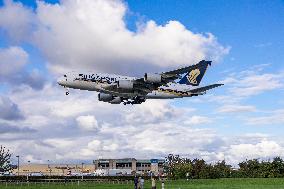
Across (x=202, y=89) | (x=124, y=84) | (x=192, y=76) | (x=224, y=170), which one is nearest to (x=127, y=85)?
(x=124, y=84)

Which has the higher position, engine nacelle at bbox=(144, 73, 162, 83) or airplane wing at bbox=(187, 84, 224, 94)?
engine nacelle at bbox=(144, 73, 162, 83)

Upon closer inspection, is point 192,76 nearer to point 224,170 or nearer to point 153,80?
point 153,80

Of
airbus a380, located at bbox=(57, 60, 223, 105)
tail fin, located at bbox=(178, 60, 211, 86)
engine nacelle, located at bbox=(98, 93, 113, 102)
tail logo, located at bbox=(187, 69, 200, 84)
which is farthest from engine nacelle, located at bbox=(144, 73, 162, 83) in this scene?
tail logo, located at bbox=(187, 69, 200, 84)

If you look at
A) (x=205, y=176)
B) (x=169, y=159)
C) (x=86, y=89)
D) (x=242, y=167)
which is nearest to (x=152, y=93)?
(x=86, y=89)

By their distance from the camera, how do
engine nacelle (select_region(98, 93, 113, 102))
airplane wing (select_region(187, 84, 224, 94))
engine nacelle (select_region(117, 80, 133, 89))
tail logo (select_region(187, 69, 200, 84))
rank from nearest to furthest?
engine nacelle (select_region(117, 80, 133, 89)) → airplane wing (select_region(187, 84, 224, 94)) → engine nacelle (select_region(98, 93, 113, 102)) → tail logo (select_region(187, 69, 200, 84))

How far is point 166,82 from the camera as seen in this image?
63.4m

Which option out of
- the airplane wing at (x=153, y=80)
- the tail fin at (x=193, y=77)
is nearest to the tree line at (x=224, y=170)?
the tail fin at (x=193, y=77)

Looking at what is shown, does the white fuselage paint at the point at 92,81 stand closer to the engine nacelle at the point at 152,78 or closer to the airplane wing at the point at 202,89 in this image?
the engine nacelle at the point at 152,78

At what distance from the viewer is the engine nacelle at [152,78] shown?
61.2m

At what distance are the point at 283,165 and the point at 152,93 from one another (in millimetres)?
61236

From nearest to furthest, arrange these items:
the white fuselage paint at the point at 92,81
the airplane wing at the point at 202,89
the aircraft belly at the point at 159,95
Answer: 1. the white fuselage paint at the point at 92,81
2. the airplane wing at the point at 202,89
3. the aircraft belly at the point at 159,95

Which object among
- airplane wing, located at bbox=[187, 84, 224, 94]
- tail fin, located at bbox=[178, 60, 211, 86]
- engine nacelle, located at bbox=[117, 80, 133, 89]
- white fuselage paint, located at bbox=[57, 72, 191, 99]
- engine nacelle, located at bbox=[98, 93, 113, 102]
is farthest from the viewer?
tail fin, located at bbox=[178, 60, 211, 86]

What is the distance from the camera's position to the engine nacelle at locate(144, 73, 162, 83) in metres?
61.2

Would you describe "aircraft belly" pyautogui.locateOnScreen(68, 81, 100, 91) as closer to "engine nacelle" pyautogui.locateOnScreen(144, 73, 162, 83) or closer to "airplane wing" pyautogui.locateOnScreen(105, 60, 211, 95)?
"airplane wing" pyautogui.locateOnScreen(105, 60, 211, 95)
